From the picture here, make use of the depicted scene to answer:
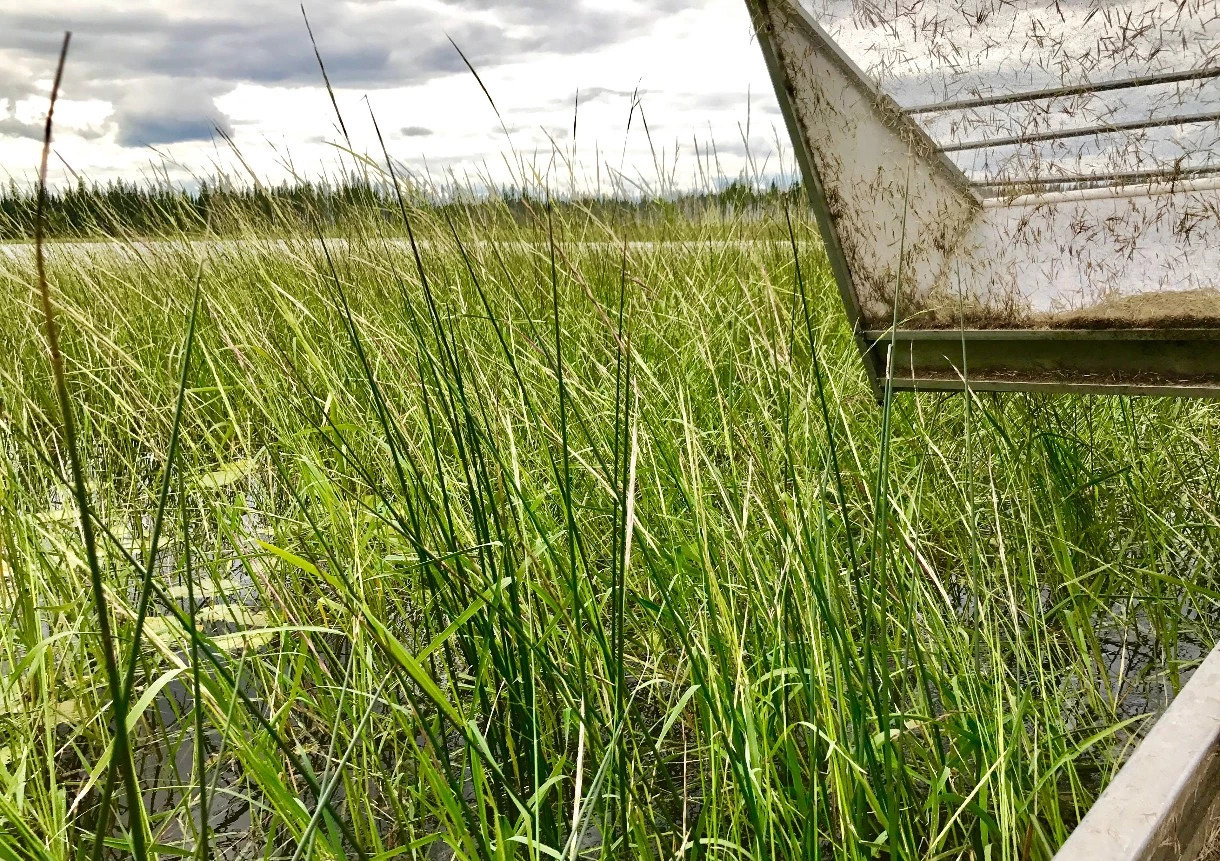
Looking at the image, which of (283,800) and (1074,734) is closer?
(283,800)

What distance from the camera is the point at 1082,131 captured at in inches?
65.6

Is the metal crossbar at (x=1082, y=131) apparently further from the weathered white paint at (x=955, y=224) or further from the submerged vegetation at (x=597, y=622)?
the submerged vegetation at (x=597, y=622)

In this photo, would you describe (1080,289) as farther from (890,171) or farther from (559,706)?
(559,706)

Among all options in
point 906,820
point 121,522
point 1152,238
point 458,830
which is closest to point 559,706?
point 458,830

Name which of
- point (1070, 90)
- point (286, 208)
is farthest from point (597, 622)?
point (286, 208)

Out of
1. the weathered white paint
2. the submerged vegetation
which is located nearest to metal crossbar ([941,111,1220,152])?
the weathered white paint

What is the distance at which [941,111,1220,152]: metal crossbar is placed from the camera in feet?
5.12

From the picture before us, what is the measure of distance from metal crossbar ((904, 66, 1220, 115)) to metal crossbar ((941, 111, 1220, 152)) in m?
0.07

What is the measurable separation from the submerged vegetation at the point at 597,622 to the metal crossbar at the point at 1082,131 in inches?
22.0

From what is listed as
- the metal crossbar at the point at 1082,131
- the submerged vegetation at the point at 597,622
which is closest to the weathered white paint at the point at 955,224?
the metal crossbar at the point at 1082,131

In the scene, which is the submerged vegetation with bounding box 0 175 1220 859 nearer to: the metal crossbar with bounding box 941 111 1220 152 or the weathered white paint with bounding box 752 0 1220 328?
the weathered white paint with bounding box 752 0 1220 328

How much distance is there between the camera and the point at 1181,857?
29.2 inches

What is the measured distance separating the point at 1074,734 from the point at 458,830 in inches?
36.0

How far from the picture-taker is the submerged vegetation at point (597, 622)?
0.91 metres
